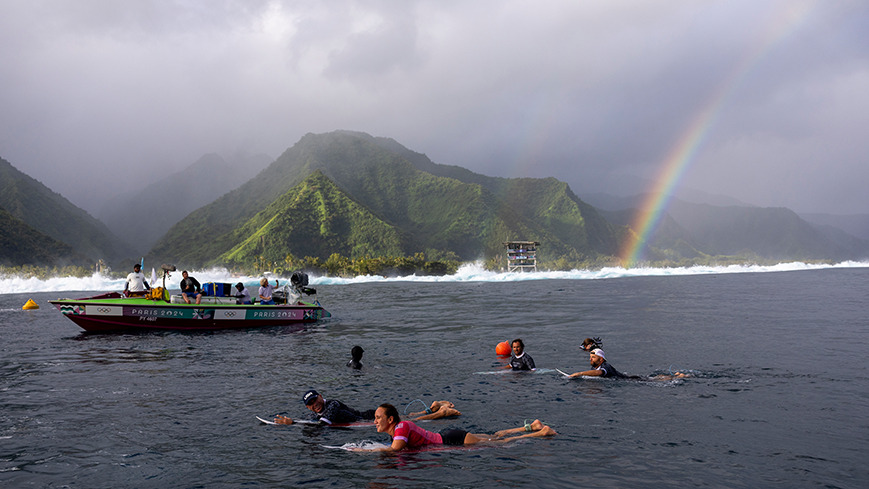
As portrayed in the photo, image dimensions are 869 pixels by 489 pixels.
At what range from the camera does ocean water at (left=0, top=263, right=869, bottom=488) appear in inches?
362

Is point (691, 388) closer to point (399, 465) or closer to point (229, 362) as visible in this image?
point (399, 465)

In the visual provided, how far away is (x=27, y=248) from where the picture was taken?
136875mm

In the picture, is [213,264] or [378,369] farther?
[213,264]

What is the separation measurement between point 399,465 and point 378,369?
9199 mm

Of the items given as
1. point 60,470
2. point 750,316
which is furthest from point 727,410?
point 750,316

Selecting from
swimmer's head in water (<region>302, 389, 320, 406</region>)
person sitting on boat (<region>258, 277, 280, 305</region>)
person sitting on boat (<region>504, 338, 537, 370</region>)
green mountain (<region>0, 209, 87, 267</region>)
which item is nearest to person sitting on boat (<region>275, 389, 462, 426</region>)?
swimmer's head in water (<region>302, 389, 320, 406</region>)

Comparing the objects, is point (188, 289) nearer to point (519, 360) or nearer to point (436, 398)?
point (436, 398)

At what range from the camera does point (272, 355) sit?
21672mm

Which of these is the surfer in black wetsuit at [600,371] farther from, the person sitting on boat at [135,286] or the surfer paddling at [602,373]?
the person sitting on boat at [135,286]

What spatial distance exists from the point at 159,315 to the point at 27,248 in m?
A: 145

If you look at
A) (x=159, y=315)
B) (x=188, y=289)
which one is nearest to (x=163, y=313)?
(x=159, y=315)

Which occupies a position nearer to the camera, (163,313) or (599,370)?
(599,370)

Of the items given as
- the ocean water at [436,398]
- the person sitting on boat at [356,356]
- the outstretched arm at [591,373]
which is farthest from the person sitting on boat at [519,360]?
the person sitting on boat at [356,356]

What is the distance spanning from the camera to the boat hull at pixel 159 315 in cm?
2625
